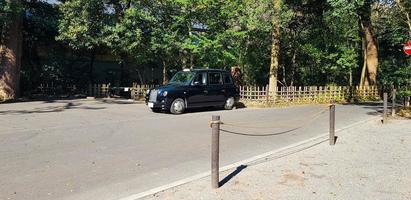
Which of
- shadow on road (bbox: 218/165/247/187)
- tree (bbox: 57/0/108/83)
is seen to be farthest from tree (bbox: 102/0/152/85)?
shadow on road (bbox: 218/165/247/187)

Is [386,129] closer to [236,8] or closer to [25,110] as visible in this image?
[236,8]

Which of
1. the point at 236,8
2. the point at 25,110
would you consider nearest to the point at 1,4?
the point at 25,110

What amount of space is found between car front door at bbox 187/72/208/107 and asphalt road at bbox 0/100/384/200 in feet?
3.99

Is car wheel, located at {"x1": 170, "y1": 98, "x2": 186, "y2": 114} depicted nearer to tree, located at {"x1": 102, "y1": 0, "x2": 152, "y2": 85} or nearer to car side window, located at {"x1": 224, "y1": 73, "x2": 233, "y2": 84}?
car side window, located at {"x1": 224, "y1": 73, "x2": 233, "y2": 84}

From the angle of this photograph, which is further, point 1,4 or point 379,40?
point 379,40

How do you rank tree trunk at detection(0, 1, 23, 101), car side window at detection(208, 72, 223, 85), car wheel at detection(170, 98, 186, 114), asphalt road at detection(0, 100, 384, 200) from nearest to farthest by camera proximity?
1. asphalt road at detection(0, 100, 384, 200)
2. car wheel at detection(170, 98, 186, 114)
3. car side window at detection(208, 72, 223, 85)
4. tree trunk at detection(0, 1, 23, 101)

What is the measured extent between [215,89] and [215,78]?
1.82 ft

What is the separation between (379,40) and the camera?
37.2 metres

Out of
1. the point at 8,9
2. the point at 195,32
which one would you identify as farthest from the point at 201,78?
the point at 8,9

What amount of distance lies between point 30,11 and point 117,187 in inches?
914

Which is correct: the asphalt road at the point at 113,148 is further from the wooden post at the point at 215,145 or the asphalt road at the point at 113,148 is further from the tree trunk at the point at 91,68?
the tree trunk at the point at 91,68

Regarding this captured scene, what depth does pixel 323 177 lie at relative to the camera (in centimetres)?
720

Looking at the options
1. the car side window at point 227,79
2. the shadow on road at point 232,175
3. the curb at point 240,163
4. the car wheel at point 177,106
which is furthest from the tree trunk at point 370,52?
the shadow on road at point 232,175

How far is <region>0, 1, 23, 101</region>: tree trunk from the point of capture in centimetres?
2331
